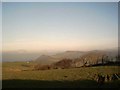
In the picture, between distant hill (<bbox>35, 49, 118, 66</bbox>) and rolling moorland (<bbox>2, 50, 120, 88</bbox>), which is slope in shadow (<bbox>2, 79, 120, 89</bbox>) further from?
distant hill (<bbox>35, 49, 118, 66</bbox>)

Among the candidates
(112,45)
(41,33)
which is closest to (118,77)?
(112,45)

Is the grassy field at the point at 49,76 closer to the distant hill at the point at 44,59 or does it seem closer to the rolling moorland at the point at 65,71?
the rolling moorland at the point at 65,71

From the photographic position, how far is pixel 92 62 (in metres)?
7.17

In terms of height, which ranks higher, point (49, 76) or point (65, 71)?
point (65, 71)

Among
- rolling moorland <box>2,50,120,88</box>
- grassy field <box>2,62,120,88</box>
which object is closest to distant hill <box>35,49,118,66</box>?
rolling moorland <box>2,50,120,88</box>

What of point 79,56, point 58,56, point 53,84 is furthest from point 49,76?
point 79,56

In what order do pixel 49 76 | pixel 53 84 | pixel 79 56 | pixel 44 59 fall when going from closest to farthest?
1. pixel 53 84
2. pixel 49 76
3. pixel 44 59
4. pixel 79 56

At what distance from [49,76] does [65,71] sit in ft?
1.82

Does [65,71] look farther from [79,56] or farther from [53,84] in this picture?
[53,84]

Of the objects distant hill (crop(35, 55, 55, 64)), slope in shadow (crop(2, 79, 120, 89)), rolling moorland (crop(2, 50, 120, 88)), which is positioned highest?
→ distant hill (crop(35, 55, 55, 64))

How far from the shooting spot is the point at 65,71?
672cm

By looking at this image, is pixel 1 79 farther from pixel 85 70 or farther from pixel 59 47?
pixel 85 70

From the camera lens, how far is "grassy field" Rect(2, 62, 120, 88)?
6.02 m

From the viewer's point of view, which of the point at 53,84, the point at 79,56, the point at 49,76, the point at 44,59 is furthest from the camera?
the point at 79,56
